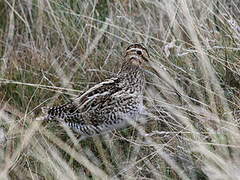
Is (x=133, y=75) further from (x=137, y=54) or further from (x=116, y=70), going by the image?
(x=116, y=70)

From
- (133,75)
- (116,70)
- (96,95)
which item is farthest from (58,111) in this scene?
(116,70)

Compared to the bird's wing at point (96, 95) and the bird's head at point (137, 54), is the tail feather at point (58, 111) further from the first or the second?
the bird's head at point (137, 54)

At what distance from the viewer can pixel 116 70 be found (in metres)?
5.44

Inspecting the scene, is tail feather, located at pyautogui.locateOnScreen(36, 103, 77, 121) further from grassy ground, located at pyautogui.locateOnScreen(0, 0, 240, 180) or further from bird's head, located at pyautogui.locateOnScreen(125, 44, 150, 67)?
bird's head, located at pyautogui.locateOnScreen(125, 44, 150, 67)

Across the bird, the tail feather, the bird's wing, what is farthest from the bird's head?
the tail feather

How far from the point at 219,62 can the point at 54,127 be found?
1233mm

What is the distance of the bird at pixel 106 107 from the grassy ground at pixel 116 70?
104 mm

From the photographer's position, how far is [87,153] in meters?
4.70

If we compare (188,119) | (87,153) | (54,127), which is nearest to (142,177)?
(188,119)

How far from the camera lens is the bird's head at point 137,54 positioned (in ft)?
15.9

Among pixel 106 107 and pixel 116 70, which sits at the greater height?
pixel 116 70

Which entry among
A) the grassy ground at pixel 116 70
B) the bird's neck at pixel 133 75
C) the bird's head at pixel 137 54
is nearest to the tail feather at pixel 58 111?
the grassy ground at pixel 116 70

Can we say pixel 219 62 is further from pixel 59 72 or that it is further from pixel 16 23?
pixel 16 23

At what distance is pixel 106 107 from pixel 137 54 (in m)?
0.46
